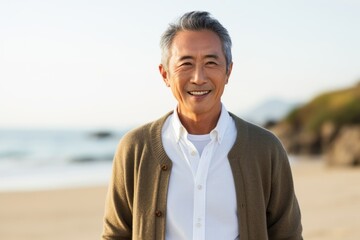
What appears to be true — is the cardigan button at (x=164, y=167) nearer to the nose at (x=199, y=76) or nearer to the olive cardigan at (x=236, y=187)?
the olive cardigan at (x=236, y=187)

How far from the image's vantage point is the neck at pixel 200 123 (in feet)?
8.75

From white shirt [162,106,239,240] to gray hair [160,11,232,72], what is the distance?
28 cm

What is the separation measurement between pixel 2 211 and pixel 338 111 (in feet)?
54.2

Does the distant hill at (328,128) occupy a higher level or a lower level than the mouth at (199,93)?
higher

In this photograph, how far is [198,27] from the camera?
2.62 metres

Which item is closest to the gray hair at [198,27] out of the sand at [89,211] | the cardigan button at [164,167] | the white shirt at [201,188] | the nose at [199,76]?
the nose at [199,76]

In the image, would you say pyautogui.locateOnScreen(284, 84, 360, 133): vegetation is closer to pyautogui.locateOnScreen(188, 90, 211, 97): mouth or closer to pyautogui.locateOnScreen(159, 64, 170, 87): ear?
pyautogui.locateOnScreen(159, 64, 170, 87): ear

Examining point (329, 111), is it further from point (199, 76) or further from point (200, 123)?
point (199, 76)

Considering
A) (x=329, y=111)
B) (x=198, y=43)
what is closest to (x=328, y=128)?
(x=329, y=111)

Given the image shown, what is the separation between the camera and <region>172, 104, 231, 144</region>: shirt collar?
105 inches

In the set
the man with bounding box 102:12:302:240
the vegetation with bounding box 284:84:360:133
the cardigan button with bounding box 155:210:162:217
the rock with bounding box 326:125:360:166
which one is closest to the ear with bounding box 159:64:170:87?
the man with bounding box 102:12:302:240

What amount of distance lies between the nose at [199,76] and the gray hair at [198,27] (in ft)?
0.48

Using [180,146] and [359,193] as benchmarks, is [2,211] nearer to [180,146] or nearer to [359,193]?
[359,193]

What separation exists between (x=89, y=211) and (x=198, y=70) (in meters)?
8.97
